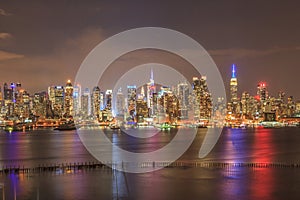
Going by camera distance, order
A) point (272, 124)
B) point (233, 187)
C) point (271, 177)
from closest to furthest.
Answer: point (233, 187)
point (271, 177)
point (272, 124)

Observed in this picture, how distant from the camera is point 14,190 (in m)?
28.5

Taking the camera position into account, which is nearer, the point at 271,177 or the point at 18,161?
the point at 271,177

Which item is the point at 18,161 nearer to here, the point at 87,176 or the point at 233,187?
the point at 87,176

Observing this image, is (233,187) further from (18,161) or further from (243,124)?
(243,124)

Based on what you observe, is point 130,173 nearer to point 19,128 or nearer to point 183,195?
point 183,195

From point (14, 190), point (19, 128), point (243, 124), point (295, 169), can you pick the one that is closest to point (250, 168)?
point (295, 169)

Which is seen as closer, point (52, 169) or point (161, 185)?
point (161, 185)

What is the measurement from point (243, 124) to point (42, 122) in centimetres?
8681

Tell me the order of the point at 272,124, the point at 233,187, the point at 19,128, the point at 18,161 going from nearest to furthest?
the point at 233,187
the point at 18,161
the point at 19,128
the point at 272,124

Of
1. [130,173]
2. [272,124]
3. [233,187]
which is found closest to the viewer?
[233,187]

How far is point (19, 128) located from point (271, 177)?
5723 inches

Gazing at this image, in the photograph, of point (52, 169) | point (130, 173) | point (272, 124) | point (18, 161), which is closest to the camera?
point (130, 173)

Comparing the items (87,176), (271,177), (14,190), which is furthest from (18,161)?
(271,177)

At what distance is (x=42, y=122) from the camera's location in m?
194
